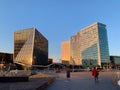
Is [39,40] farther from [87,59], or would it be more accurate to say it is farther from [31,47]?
[87,59]

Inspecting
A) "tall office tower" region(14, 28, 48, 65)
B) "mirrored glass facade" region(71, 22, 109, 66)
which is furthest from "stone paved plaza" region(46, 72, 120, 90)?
"mirrored glass facade" region(71, 22, 109, 66)

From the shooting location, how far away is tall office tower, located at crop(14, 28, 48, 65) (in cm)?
11238

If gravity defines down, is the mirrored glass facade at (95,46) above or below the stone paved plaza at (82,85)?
above

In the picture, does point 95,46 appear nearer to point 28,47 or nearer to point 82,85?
point 28,47

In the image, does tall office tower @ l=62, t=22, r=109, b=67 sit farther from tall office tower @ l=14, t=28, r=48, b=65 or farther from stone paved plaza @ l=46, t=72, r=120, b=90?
stone paved plaza @ l=46, t=72, r=120, b=90

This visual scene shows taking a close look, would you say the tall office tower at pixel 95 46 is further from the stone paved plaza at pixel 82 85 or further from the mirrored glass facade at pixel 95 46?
the stone paved plaza at pixel 82 85

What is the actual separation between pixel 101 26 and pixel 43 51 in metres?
60.8

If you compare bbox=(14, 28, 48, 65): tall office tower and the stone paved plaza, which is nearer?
the stone paved plaza

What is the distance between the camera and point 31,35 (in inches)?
4648

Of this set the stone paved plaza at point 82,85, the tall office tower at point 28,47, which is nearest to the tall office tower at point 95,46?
the tall office tower at point 28,47

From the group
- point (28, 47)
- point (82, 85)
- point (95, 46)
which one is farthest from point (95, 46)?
point (82, 85)

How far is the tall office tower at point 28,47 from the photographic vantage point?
112m

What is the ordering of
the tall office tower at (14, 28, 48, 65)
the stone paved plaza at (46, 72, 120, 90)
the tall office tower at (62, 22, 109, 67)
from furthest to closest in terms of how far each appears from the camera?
1. the tall office tower at (62, 22, 109, 67)
2. the tall office tower at (14, 28, 48, 65)
3. the stone paved plaza at (46, 72, 120, 90)

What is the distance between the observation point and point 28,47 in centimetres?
11569
